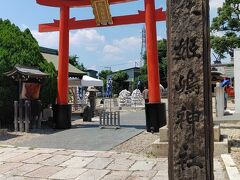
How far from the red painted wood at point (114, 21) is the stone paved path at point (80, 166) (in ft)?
21.1

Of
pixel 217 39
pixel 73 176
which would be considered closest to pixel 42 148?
pixel 73 176

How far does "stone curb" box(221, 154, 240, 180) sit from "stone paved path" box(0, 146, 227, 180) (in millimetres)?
135

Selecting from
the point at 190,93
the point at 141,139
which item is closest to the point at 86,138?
the point at 141,139

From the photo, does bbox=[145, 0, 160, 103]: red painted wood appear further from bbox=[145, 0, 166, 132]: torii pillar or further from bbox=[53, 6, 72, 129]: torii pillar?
bbox=[53, 6, 72, 129]: torii pillar

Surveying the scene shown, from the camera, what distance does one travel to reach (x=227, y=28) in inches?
1291

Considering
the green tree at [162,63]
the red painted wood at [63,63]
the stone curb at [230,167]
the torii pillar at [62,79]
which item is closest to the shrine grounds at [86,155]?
the stone curb at [230,167]

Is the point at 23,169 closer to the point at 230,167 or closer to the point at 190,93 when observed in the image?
the point at 230,167

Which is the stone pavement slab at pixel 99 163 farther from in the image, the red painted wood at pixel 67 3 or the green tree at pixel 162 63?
the green tree at pixel 162 63

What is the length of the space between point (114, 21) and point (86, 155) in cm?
719

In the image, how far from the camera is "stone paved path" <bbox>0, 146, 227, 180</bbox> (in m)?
7.67

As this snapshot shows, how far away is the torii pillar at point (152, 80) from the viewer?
44.1 ft

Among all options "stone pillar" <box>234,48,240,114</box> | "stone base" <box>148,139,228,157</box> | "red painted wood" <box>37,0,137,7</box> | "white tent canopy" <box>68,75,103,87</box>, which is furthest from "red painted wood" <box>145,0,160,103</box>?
"white tent canopy" <box>68,75,103,87</box>

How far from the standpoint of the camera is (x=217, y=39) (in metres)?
32.3

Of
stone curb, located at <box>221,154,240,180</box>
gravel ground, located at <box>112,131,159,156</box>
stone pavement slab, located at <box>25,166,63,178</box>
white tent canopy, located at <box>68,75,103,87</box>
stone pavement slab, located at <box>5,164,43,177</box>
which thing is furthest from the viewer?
white tent canopy, located at <box>68,75,103,87</box>
